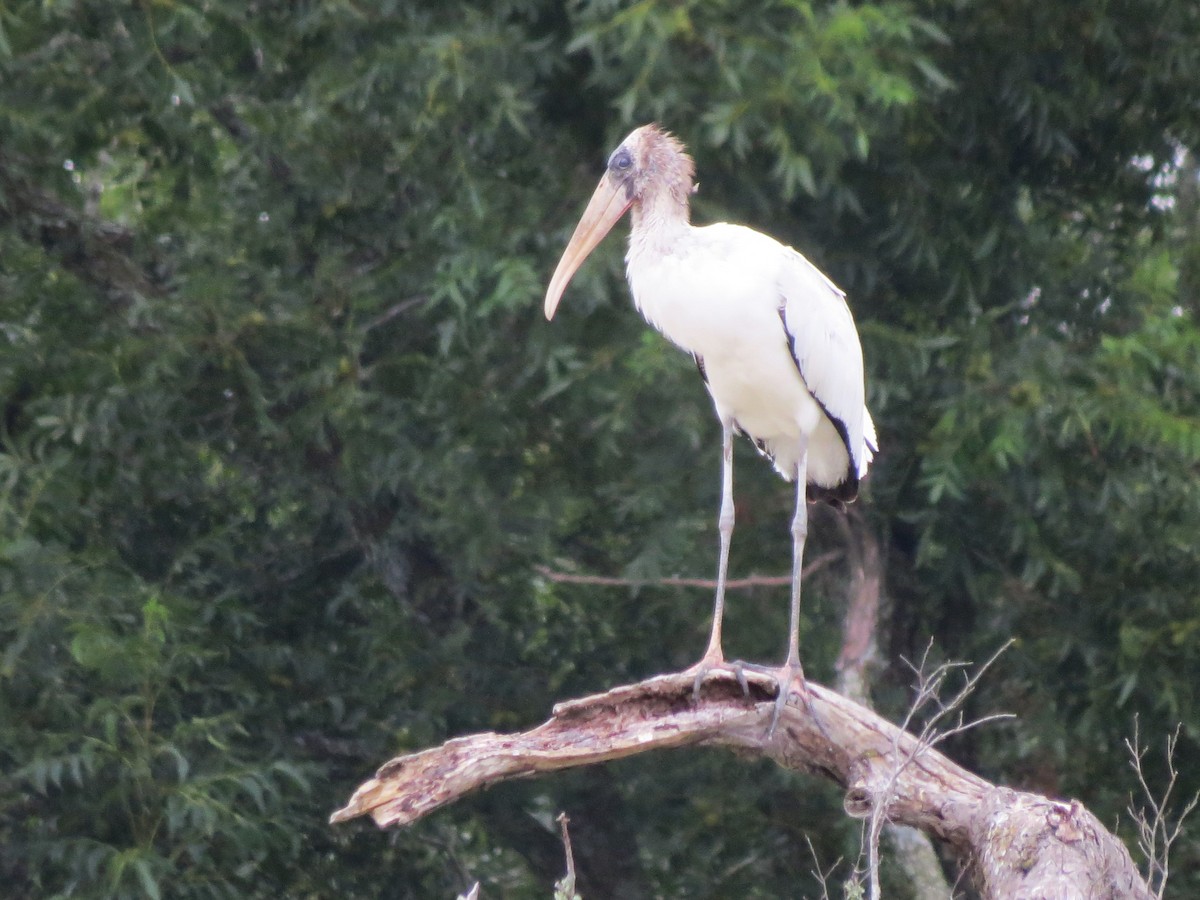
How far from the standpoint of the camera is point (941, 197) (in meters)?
7.11

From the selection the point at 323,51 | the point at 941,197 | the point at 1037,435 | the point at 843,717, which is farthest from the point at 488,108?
the point at 843,717

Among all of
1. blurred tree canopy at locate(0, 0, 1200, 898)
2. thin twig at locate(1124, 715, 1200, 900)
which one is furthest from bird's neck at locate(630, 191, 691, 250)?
thin twig at locate(1124, 715, 1200, 900)

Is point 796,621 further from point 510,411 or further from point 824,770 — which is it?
point 510,411

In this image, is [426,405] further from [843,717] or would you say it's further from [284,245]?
[843,717]

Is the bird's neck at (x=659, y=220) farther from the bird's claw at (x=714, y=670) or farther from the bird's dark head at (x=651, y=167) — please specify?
the bird's claw at (x=714, y=670)

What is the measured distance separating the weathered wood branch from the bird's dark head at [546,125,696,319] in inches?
61.4

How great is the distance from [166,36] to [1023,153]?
3.30m

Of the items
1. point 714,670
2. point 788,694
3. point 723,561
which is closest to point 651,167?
point 723,561

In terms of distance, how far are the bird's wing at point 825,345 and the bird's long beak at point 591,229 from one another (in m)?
0.57

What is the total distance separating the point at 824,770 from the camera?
4488 mm

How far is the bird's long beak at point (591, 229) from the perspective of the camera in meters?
5.71

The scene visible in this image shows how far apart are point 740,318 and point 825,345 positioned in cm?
36

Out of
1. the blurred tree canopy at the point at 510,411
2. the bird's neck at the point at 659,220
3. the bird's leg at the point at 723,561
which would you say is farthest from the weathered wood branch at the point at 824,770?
the blurred tree canopy at the point at 510,411

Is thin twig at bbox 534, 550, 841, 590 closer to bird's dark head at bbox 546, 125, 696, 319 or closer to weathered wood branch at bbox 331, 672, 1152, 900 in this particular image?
bird's dark head at bbox 546, 125, 696, 319
